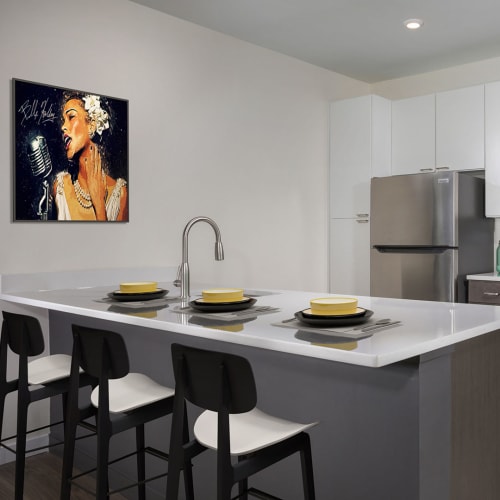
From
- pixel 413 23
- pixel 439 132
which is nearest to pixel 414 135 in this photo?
pixel 439 132

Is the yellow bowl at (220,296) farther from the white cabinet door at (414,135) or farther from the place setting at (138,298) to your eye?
the white cabinet door at (414,135)

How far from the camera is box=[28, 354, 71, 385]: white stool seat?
2.34 meters

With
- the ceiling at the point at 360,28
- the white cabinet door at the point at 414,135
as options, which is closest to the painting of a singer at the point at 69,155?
the ceiling at the point at 360,28

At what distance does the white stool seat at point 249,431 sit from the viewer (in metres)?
1.54

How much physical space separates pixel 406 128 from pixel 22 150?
9.91 ft

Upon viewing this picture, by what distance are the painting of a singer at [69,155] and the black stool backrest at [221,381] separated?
186cm

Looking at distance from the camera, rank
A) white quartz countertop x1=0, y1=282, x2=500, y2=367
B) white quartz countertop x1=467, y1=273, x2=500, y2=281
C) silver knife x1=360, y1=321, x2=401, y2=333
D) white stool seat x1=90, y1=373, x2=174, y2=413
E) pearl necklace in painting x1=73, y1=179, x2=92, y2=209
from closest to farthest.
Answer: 1. white quartz countertop x1=0, y1=282, x2=500, y2=367
2. silver knife x1=360, y1=321, x2=401, y2=333
3. white stool seat x1=90, y1=373, x2=174, y2=413
4. pearl necklace in painting x1=73, y1=179, x2=92, y2=209
5. white quartz countertop x1=467, y1=273, x2=500, y2=281

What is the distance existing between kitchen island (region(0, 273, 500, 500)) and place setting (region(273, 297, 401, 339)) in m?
0.05

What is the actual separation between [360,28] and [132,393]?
2.96m

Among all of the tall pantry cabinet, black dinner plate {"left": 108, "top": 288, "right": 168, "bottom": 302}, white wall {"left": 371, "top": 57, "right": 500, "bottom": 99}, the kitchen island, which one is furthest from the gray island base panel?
white wall {"left": 371, "top": 57, "right": 500, "bottom": 99}

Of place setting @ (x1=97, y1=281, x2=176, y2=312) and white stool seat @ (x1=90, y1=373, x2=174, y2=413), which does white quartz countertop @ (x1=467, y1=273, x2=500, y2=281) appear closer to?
place setting @ (x1=97, y1=281, x2=176, y2=312)

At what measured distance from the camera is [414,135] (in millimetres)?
4684

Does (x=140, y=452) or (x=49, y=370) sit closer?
(x=140, y=452)

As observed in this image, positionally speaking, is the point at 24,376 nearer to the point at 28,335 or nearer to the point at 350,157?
the point at 28,335
